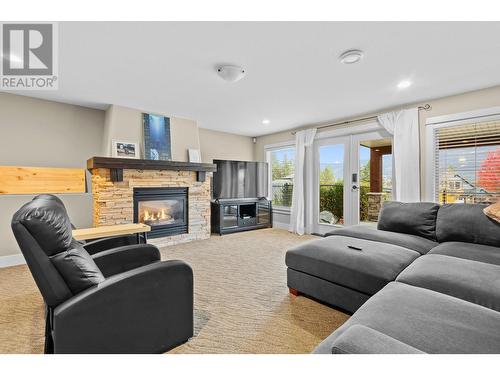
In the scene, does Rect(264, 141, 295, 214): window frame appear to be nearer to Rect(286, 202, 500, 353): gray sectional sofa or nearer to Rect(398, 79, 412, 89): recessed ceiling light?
Rect(398, 79, 412, 89): recessed ceiling light

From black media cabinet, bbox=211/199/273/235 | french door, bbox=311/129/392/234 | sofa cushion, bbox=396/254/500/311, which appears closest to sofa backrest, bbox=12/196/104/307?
sofa cushion, bbox=396/254/500/311

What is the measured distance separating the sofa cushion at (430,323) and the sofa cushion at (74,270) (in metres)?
1.13

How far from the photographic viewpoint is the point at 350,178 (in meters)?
4.50

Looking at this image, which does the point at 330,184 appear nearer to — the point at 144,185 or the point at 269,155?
the point at 269,155

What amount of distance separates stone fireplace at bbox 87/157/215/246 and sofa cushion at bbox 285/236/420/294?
8.54 ft

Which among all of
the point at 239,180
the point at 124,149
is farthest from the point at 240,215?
the point at 124,149

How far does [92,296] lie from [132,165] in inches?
111

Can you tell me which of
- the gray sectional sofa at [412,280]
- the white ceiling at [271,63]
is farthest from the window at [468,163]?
the gray sectional sofa at [412,280]

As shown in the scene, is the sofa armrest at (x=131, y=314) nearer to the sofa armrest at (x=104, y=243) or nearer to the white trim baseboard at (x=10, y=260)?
the sofa armrest at (x=104, y=243)

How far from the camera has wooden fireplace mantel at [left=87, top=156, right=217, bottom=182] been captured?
340cm

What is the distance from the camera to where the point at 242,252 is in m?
3.73

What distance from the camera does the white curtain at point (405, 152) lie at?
3586 millimetres

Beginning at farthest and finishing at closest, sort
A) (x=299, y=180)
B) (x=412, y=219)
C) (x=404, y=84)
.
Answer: (x=299, y=180) → (x=404, y=84) → (x=412, y=219)
